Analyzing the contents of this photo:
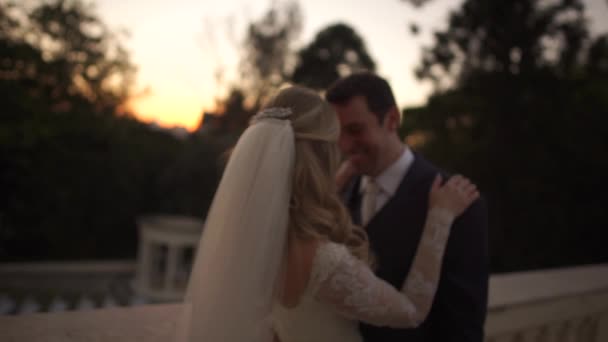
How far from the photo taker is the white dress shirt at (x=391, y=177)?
6.59 ft

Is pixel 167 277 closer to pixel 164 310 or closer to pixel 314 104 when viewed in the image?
pixel 164 310

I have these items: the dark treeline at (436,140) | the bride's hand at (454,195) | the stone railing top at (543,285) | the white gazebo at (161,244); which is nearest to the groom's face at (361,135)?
the bride's hand at (454,195)

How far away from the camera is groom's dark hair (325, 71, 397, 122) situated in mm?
2016

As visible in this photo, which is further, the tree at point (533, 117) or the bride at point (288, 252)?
the tree at point (533, 117)

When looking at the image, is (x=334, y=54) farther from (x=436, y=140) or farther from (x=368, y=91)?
(x=368, y=91)

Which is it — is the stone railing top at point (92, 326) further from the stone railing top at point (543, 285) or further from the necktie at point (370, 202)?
the stone railing top at point (543, 285)

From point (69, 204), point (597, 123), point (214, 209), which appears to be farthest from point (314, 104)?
point (69, 204)

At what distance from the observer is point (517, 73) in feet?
28.6

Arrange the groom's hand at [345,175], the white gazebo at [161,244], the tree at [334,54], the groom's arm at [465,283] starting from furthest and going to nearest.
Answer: the tree at [334,54] → the white gazebo at [161,244] → the groom's hand at [345,175] → the groom's arm at [465,283]

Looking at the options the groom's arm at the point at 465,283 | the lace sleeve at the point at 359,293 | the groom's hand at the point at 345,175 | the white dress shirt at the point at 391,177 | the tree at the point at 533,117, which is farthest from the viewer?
the tree at the point at 533,117

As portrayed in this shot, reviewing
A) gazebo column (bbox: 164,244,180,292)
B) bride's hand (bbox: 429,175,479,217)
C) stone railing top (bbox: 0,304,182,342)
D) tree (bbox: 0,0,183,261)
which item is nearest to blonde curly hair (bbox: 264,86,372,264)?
bride's hand (bbox: 429,175,479,217)

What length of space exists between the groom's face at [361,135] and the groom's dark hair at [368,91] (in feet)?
0.07

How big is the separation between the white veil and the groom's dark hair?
1.89 ft

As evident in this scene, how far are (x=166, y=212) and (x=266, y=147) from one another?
10576 millimetres
